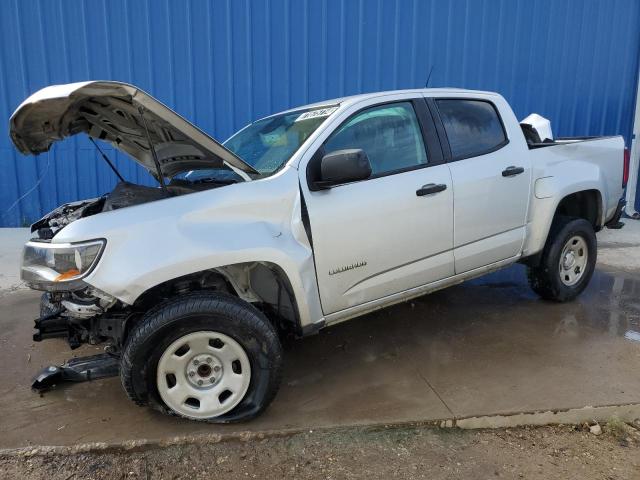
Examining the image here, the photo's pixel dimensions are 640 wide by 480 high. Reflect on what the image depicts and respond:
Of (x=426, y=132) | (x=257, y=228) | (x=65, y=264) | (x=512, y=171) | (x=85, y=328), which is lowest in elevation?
(x=85, y=328)

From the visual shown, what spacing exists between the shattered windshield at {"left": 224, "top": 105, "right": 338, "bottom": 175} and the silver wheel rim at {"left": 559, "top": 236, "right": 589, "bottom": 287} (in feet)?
8.51

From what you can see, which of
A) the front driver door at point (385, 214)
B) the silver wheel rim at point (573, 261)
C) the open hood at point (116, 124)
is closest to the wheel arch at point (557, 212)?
the silver wheel rim at point (573, 261)

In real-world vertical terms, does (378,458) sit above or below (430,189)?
below

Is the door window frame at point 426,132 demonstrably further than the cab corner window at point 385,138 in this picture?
Yes

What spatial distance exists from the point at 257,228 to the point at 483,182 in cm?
187

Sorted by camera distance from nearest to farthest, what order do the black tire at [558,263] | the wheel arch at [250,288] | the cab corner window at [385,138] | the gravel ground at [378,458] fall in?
the gravel ground at [378,458] < the wheel arch at [250,288] < the cab corner window at [385,138] < the black tire at [558,263]

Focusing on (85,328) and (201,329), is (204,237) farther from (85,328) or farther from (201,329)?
(85,328)

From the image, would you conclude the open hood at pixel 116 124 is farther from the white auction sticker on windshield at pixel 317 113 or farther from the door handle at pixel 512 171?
the door handle at pixel 512 171

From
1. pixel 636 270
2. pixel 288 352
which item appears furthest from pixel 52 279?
pixel 636 270

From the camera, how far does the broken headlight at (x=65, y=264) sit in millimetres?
2576

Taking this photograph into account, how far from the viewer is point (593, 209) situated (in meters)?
4.78

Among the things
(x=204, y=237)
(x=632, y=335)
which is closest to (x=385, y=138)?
(x=204, y=237)

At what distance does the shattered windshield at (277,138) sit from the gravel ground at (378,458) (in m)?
1.61

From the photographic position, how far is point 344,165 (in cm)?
294
